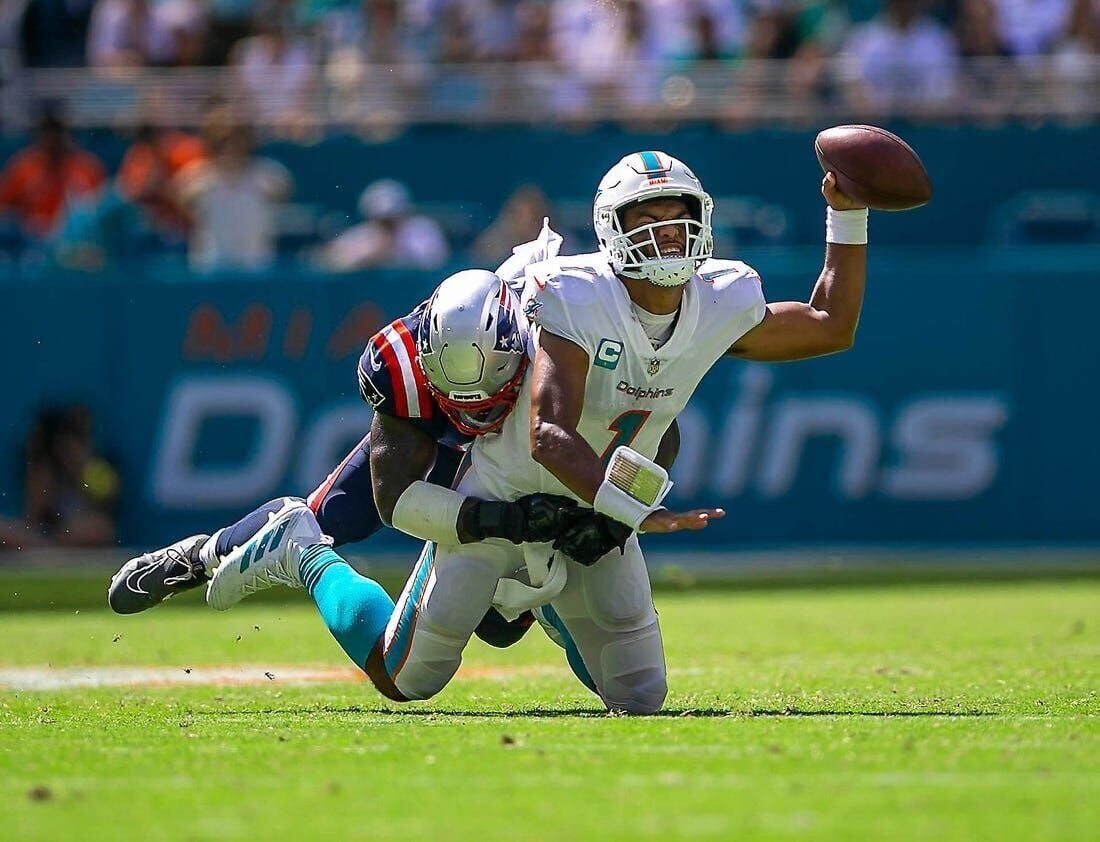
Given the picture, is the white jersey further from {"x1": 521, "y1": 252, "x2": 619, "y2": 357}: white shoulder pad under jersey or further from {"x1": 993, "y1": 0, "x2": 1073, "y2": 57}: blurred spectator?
{"x1": 993, "y1": 0, "x2": 1073, "y2": 57}: blurred spectator

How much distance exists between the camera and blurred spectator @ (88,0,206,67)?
14.7m

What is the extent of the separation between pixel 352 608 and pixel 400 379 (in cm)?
75

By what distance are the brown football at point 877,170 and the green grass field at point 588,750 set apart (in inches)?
64.1

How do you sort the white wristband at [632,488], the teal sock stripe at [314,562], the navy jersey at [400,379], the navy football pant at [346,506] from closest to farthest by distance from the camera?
1. the white wristband at [632,488]
2. the navy jersey at [400,379]
3. the teal sock stripe at [314,562]
4. the navy football pant at [346,506]

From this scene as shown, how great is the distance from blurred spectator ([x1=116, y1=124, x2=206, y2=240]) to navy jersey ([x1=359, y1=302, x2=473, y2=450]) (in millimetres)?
8043

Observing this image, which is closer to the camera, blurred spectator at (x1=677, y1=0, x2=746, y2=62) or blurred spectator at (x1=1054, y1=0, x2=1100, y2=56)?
blurred spectator at (x1=677, y1=0, x2=746, y2=62)

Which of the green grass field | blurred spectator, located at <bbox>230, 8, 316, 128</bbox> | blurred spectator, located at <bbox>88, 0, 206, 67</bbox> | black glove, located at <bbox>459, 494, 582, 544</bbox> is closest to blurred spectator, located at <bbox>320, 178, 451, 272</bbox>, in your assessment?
blurred spectator, located at <bbox>230, 8, 316, 128</bbox>

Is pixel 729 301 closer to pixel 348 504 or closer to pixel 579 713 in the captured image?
pixel 579 713

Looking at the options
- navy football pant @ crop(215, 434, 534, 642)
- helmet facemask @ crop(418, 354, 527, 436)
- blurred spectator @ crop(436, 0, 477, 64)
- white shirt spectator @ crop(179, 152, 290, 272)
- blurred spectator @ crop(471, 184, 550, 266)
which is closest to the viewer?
helmet facemask @ crop(418, 354, 527, 436)

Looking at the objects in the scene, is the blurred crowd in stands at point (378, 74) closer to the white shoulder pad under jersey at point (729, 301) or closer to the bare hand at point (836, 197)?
the bare hand at point (836, 197)

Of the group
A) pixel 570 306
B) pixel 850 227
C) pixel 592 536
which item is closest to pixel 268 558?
pixel 592 536

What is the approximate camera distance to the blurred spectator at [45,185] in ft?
46.0

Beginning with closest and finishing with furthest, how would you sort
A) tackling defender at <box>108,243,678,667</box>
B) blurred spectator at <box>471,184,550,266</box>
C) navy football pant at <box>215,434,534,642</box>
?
tackling defender at <box>108,243,678,667</box> → navy football pant at <box>215,434,534,642</box> → blurred spectator at <box>471,184,550,266</box>

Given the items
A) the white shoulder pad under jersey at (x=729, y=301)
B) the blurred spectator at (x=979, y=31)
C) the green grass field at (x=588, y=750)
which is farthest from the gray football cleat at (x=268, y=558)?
the blurred spectator at (x=979, y=31)
